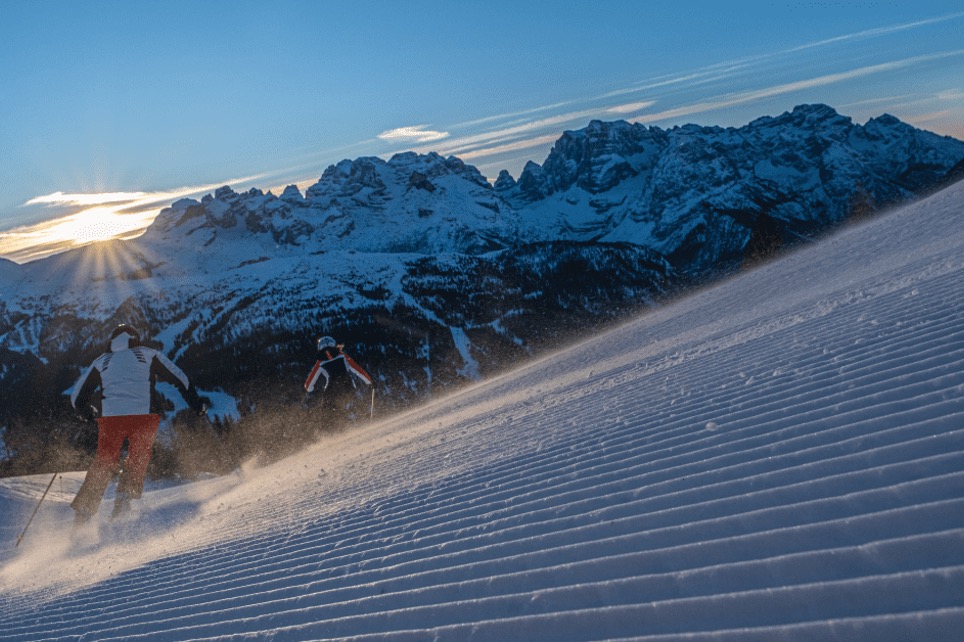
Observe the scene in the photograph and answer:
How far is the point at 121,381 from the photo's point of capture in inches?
403

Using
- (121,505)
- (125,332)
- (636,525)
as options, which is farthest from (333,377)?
(636,525)

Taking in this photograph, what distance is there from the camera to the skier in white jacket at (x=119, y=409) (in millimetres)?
10242

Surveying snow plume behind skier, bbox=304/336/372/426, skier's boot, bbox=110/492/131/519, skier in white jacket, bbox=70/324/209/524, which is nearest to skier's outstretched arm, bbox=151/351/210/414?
skier in white jacket, bbox=70/324/209/524

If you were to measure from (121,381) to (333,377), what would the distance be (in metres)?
6.26

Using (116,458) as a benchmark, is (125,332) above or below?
above

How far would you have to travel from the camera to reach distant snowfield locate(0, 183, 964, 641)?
2.63 m

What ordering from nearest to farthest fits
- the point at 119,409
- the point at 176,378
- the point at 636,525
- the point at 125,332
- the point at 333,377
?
the point at 636,525, the point at 119,409, the point at 125,332, the point at 176,378, the point at 333,377

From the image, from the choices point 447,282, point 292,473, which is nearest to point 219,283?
point 447,282

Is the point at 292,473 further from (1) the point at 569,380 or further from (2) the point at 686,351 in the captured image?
(2) the point at 686,351

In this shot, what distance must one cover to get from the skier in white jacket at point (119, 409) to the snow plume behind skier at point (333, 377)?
546 cm

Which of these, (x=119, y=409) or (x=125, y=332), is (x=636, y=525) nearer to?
(x=119, y=409)

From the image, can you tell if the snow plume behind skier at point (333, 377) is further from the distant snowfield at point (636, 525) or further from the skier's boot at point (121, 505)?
the skier's boot at point (121, 505)

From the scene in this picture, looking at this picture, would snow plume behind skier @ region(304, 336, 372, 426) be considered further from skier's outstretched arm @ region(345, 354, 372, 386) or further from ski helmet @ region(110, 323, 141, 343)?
ski helmet @ region(110, 323, 141, 343)

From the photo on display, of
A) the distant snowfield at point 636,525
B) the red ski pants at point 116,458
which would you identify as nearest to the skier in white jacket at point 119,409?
the red ski pants at point 116,458
